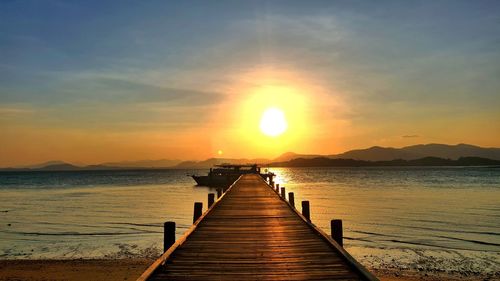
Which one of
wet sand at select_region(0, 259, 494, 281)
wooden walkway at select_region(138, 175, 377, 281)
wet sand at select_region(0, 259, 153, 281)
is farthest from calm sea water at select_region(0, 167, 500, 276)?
wooden walkway at select_region(138, 175, 377, 281)

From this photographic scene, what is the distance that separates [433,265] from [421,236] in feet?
20.7

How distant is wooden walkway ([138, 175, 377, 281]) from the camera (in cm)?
664

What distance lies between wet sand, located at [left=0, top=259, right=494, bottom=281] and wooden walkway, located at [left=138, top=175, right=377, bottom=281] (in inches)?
222

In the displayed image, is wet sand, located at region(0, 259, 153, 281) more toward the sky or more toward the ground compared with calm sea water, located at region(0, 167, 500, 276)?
more toward the ground

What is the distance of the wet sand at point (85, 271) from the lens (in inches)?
606

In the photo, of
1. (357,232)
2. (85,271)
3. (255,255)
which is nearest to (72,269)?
(85,271)

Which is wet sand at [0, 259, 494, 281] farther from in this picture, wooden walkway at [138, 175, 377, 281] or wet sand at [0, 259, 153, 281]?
wooden walkway at [138, 175, 377, 281]

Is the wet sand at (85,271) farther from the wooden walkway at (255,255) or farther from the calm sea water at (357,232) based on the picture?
the wooden walkway at (255,255)

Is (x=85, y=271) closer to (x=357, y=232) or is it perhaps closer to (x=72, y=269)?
(x=72, y=269)

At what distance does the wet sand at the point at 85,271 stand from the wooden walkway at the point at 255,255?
5635mm

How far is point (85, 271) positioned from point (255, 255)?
11.3 m

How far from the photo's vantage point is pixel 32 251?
2048cm

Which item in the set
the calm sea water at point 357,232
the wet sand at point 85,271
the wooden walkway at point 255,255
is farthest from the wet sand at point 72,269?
the wooden walkway at point 255,255

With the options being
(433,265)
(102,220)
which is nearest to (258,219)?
(433,265)
